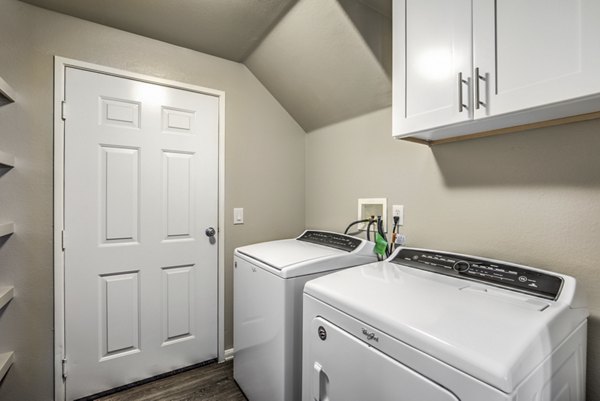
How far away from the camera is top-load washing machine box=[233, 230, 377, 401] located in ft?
4.25

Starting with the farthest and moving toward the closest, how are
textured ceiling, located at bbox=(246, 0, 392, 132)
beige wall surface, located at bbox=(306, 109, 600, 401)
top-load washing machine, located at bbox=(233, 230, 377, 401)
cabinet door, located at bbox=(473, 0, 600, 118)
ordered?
textured ceiling, located at bbox=(246, 0, 392, 132), top-load washing machine, located at bbox=(233, 230, 377, 401), beige wall surface, located at bbox=(306, 109, 600, 401), cabinet door, located at bbox=(473, 0, 600, 118)

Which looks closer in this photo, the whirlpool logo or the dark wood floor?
the whirlpool logo

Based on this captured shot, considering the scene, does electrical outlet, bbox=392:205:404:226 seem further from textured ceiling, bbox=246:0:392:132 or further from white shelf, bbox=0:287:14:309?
white shelf, bbox=0:287:14:309

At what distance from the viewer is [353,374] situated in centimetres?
88

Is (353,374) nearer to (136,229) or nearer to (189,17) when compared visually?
(136,229)

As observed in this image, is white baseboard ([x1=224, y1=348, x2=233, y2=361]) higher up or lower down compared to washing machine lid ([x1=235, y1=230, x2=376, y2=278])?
lower down

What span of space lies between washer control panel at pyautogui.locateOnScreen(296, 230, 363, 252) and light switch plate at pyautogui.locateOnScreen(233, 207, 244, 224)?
1.61 feet

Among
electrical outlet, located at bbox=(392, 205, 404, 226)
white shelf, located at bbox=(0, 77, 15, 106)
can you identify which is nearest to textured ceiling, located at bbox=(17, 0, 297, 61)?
white shelf, located at bbox=(0, 77, 15, 106)

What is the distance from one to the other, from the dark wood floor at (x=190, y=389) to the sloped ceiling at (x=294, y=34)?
1.98 meters

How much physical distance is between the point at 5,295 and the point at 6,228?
1.12 feet

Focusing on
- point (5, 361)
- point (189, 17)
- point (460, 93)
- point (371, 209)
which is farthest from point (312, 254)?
point (5, 361)

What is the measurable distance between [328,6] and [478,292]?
59.4 inches

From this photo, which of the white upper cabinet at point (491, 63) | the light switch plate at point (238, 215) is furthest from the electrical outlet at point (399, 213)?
the light switch plate at point (238, 215)

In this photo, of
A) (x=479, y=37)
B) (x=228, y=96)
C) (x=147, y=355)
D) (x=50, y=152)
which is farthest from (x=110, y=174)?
(x=479, y=37)
